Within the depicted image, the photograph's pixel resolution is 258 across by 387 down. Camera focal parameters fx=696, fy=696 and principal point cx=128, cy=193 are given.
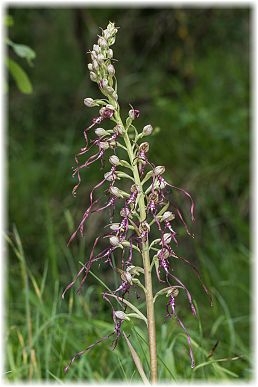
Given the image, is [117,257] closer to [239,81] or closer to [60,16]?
[239,81]

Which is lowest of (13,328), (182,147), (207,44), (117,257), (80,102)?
(13,328)

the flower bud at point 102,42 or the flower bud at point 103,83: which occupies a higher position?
the flower bud at point 102,42

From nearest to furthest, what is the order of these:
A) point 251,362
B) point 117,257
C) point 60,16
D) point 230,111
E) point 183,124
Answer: point 251,362, point 117,257, point 183,124, point 230,111, point 60,16

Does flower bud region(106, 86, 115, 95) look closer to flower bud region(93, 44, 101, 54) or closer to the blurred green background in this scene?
flower bud region(93, 44, 101, 54)

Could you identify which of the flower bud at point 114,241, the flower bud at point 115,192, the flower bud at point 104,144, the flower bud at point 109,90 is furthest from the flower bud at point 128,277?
the flower bud at point 109,90

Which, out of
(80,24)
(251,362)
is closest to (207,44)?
(80,24)

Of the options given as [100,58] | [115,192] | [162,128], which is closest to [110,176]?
[115,192]

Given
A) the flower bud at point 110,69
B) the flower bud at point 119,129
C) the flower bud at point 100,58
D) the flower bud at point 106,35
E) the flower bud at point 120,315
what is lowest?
the flower bud at point 120,315

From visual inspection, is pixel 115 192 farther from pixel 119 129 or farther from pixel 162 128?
pixel 162 128

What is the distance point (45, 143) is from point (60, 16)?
2319 mm

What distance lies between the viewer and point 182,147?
6.44 metres

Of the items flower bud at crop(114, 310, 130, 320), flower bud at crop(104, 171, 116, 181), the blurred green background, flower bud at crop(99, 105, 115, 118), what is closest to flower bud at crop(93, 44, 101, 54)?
flower bud at crop(99, 105, 115, 118)

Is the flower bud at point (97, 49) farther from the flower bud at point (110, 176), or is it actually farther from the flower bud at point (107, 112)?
the flower bud at point (110, 176)

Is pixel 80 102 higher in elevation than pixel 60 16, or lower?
lower
